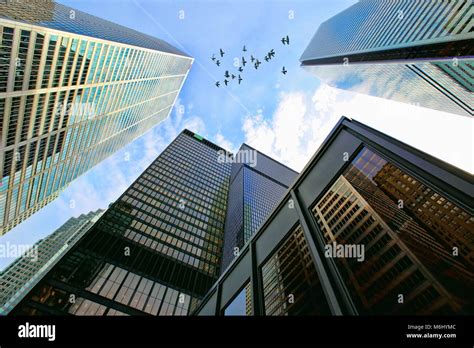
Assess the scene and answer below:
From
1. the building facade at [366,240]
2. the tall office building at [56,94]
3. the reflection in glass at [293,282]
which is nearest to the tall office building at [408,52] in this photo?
the building facade at [366,240]

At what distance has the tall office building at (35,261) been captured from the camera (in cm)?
9550

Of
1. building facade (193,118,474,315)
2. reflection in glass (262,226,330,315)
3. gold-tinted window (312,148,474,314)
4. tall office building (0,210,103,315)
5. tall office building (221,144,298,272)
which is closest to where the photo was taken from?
gold-tinted window (312,148,474,314)

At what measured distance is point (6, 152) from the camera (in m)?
52.7

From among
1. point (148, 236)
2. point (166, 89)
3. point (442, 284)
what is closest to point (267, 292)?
point (442, 284)

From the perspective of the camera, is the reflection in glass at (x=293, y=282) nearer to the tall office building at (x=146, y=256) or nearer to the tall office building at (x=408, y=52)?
the tall office building at (x=146, y=256)

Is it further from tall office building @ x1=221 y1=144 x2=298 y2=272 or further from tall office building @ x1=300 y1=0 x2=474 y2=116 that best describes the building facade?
tall office building @ x1=300 y1=0 x2=474 y2=116

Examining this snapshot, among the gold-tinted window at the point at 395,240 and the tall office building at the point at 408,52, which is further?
the tall office building at the point at 408,52

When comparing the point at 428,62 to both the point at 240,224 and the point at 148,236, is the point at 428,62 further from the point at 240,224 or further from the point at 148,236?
the point at 148,236

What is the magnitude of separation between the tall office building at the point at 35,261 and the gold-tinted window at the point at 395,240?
90935 millimetres

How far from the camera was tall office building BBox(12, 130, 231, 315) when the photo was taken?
3000 cm

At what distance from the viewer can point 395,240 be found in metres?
10.2

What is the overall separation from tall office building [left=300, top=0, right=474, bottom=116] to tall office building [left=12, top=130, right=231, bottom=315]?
6773cm

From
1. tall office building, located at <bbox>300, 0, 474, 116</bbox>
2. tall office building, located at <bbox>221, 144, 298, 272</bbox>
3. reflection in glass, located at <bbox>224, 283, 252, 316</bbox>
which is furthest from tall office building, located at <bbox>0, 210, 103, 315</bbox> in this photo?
tall office building, located at <bbox>300, 0, 474, 116</bbox>

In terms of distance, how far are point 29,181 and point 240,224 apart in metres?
59.1
